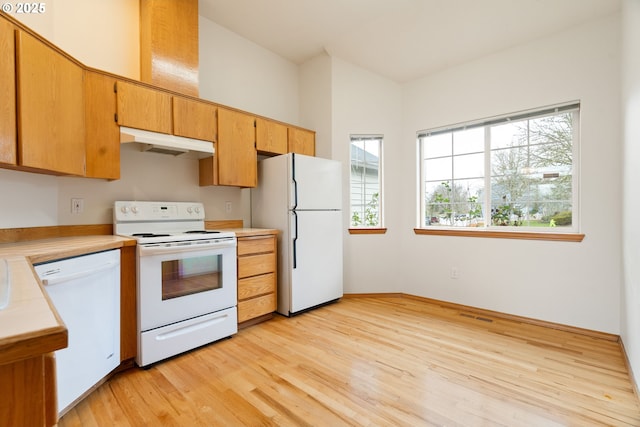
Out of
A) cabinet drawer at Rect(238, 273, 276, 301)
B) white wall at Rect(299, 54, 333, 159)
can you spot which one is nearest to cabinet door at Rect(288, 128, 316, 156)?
white wall at Rect(299, 54, 333, 159)

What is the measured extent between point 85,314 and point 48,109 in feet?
4.03

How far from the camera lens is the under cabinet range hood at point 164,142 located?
220 cm

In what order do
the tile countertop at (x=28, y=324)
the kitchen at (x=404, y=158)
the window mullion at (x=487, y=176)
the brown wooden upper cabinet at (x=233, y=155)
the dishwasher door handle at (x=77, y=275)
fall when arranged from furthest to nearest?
the window mullion at (x=487, y=176), the brown wooden upper cabinet at (x=233, y=155), the kitchen at (x=404, y=158), the dishwasher door handle at (x=77, y=275), the tile countertop at (x=28, y=324)

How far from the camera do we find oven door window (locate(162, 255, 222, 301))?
2.15 meters

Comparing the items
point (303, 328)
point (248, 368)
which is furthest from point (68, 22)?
point (303, 328)

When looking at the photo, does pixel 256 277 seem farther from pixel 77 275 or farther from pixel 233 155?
pixel 77 275

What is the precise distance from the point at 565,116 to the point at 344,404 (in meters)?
3.18

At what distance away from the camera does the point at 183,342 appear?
221 cm

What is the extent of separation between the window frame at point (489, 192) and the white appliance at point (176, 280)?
7.84 feet

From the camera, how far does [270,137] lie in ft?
10.5

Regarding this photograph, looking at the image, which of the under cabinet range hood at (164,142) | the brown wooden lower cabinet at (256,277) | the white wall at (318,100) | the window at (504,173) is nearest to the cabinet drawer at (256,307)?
the brown wooden lower cabinet at (256,277)

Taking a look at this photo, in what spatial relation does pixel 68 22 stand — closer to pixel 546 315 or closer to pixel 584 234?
pixel 584 234

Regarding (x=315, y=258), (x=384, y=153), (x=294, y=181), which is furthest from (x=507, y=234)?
(x=294, y=181)

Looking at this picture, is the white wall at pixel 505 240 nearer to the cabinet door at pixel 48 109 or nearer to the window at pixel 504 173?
the window at pixel 504 173
